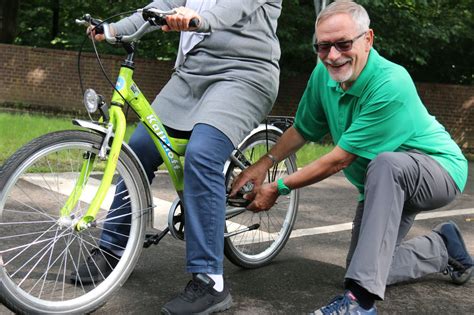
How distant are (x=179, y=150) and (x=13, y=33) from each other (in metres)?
20.0

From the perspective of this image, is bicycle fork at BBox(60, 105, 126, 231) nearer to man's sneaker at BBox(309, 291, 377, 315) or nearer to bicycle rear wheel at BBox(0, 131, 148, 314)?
bicycle rear wheel at BBox(0, 131, 148, 314)

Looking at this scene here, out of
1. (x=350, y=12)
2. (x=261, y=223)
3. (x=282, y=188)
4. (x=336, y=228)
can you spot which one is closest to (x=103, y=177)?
(x=282, y=188)

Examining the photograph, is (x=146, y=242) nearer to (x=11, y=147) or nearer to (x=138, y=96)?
(x=138, y=96)

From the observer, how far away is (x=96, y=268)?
9.95 feet

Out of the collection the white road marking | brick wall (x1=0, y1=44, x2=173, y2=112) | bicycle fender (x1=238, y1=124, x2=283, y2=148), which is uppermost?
bicycle fender (x1=238, y1=124, x2=283, y2=148)

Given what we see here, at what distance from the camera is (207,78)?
3148 millimetres

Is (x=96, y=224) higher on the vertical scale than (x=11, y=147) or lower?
higher

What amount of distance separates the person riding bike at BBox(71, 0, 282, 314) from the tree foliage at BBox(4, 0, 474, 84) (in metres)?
11.9

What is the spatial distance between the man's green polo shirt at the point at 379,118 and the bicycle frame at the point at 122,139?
798 mm

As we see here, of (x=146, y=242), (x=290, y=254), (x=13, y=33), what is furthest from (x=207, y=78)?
(x=13, y=33)

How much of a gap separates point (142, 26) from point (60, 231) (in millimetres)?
984

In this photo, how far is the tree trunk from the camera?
20828 mm

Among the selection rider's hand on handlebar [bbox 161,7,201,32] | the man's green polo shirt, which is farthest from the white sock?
rider's hand on handlebar [bbox 161,7,201,32]

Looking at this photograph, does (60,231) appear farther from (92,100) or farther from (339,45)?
(339,45)
